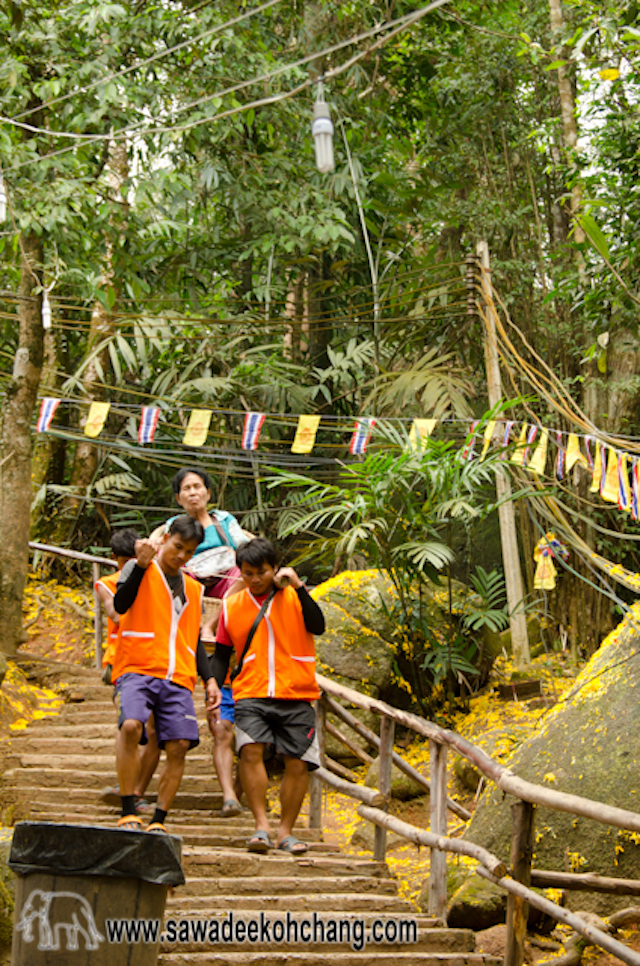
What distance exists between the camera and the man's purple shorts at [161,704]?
3893 mm

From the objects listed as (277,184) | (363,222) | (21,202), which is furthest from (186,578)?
(363,222)

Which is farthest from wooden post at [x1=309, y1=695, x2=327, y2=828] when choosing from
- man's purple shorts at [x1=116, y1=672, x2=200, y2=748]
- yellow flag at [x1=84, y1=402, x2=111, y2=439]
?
yellow flag at [x1=84, y1=402, x2=111, y2=439]

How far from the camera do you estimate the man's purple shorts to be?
389 centimetres

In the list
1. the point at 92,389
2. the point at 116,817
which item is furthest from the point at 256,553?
the point at 92,389

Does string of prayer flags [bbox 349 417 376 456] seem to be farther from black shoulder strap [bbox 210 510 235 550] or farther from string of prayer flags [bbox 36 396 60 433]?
black shoulder strap [bbox 210 510 235 550]

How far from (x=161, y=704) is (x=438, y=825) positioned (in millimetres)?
1285

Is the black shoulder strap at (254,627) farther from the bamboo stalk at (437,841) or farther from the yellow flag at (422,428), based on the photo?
the yellow flag at (422,428)

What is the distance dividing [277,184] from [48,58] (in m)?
2.97

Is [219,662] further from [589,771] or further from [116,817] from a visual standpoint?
[589,771]

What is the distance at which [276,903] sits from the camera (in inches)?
142

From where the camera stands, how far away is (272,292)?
1202cm

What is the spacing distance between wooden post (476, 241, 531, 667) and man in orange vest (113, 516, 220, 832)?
415 centimetres

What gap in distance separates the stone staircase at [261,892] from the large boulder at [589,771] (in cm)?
96

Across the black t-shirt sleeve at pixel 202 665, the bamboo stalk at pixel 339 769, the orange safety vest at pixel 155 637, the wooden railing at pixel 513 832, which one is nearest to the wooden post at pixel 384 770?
the wooden railing at pixel 513 832
